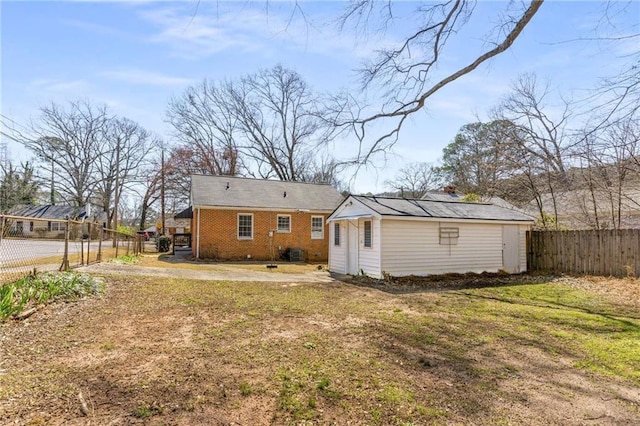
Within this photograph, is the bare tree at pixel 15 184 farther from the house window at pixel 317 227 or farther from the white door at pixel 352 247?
the white door at pixel 352 247

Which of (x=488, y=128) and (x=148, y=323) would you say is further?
(x=488, y=128)

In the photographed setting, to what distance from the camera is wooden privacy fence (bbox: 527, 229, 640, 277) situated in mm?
12172

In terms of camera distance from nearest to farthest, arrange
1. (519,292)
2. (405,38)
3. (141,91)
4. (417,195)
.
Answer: (405,38)
(519,292)
(141,91)
(417,195)

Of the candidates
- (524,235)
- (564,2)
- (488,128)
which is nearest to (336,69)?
(564,2)

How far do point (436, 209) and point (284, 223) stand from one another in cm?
879

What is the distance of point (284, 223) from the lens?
19.8m

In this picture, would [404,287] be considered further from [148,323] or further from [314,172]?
[314,172]

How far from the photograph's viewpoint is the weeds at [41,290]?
546 cm

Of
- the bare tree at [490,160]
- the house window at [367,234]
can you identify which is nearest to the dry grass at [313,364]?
the house window at [367,234]

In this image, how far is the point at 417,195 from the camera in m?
37.6

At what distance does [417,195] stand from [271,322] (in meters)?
33.4

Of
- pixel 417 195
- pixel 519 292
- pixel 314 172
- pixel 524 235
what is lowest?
A: pixel 519 292

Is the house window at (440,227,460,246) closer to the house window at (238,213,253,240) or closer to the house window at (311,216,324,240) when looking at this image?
the house window at (311,216,324,240)

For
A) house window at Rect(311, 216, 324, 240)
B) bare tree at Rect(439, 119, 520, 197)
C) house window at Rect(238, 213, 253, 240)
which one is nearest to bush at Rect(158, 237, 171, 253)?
house window at Rect(238, 213, 253, 240)
